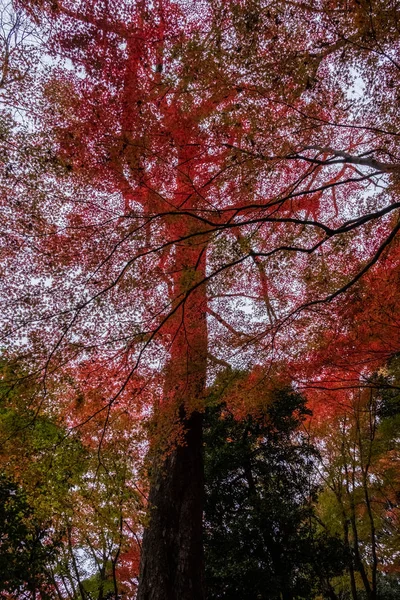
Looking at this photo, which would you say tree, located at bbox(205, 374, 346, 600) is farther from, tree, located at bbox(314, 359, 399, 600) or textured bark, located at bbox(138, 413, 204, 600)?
textured bark, located at bbox(138, 413, 204, 600)

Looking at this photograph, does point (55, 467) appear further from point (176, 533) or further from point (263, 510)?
point (263, 510)

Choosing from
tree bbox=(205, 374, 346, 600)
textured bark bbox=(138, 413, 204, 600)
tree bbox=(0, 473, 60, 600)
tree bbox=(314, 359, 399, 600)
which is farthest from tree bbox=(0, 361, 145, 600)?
tree bbox=(314, 359, 399, 600)

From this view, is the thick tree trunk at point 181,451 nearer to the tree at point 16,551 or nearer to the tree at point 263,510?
the tree at point 16,551

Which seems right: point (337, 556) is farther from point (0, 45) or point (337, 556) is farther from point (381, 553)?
point (0, 45)

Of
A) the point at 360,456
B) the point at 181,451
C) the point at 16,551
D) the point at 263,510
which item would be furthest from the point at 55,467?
the point at 360,456

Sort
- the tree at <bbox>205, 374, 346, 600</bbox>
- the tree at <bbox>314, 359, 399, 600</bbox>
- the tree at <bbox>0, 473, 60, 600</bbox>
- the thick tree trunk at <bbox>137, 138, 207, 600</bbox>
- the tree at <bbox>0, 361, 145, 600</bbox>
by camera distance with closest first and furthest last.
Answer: the tree at <bbox>0, 361, 145, 600</bbox>
the thick tree trunk at <bbox>137, 138, 207, 600</bbox>
the tree at <bbox>0, 473, 60, 600</bbox>
the tree at <bbox>205, 374, 346, 600</bbox>
the tree at <bbox>314, 359, 399, 600</bbox>

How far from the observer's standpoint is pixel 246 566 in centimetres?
834

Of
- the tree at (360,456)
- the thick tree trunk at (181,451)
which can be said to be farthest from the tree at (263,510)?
the thick tree trunk at (181,451)

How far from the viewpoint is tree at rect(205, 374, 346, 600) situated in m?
8.49

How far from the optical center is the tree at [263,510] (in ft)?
27.9

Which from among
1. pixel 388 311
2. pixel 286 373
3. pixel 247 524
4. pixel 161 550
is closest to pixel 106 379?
pixel 161 550

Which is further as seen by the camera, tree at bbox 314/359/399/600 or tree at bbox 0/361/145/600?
tree at bbox 314/359/399/600

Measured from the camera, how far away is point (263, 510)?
8.86 meters

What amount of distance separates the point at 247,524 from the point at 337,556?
2.45 meters
